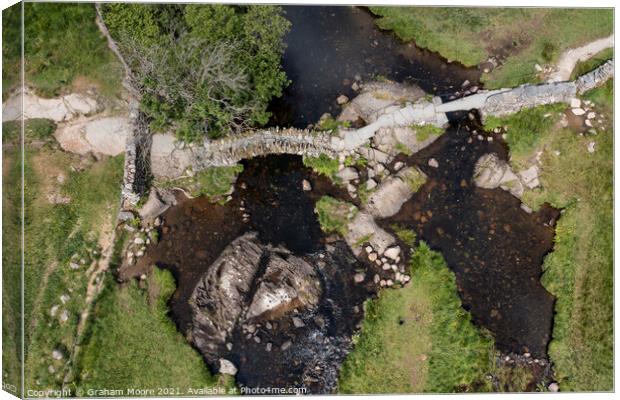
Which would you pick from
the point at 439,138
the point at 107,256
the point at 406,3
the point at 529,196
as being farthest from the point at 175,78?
the point at 529,196

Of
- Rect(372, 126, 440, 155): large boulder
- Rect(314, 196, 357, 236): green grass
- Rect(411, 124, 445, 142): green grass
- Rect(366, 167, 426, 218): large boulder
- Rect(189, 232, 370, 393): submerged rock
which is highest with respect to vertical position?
Rect(411, 124, 445, 142): green grass

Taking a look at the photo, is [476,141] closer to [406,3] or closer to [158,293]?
[406,3]

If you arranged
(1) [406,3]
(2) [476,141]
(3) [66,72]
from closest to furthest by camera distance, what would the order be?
1. (1) [406,3]
2. (3) [66,72]
3. (2) [476,141]

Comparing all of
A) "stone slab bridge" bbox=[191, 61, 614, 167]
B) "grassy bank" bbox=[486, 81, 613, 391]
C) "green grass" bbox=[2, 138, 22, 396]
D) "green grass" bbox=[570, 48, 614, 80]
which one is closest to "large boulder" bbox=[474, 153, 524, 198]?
"grassy bank" bbox=[486, 81, 613, 391]

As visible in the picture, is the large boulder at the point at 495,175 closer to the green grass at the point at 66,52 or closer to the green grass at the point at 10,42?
the green grass at the point at 66,52

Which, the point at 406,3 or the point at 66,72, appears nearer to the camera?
the point at 406,3

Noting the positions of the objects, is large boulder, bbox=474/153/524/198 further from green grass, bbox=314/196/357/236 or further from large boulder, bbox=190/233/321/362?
large boulder, bbox=190/233/321/362

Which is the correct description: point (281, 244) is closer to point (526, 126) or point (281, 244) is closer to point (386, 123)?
point (386, 123)
